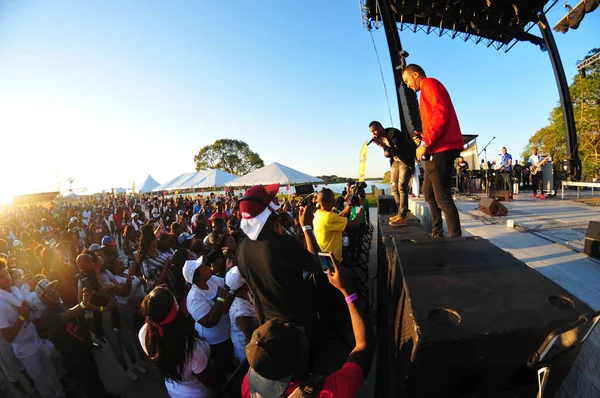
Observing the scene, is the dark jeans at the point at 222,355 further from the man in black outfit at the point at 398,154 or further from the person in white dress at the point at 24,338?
the man in black outfit at the point at 398,154

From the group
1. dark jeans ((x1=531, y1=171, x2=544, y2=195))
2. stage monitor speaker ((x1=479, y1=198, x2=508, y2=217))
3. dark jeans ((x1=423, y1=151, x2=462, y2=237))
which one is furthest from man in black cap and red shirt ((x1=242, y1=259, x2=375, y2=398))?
dark jeans ((x1=531, y1=171, x2=544, y2=195))

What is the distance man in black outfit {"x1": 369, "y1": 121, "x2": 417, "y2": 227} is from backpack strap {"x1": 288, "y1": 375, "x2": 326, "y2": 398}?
3075mm

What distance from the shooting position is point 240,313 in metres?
2.75

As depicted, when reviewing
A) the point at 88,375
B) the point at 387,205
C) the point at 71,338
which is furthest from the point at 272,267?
the point at 387,205

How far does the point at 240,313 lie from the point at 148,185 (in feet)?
110

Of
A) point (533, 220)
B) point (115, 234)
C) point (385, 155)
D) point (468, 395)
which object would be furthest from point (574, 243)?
point (115, 234)

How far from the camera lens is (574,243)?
3.14 m

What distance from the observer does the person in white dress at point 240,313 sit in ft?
8.92

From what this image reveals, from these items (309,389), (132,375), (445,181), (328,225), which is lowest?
(132,375)

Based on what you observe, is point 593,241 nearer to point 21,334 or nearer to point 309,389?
point 309,389

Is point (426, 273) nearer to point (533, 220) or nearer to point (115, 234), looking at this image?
point (533, 220)

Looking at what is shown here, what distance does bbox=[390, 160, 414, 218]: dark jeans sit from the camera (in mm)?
4445

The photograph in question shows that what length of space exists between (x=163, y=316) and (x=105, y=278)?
2.77 meters

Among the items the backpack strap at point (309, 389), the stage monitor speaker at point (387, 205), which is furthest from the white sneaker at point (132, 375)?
the stage monitor speaker at point (387, 205)
